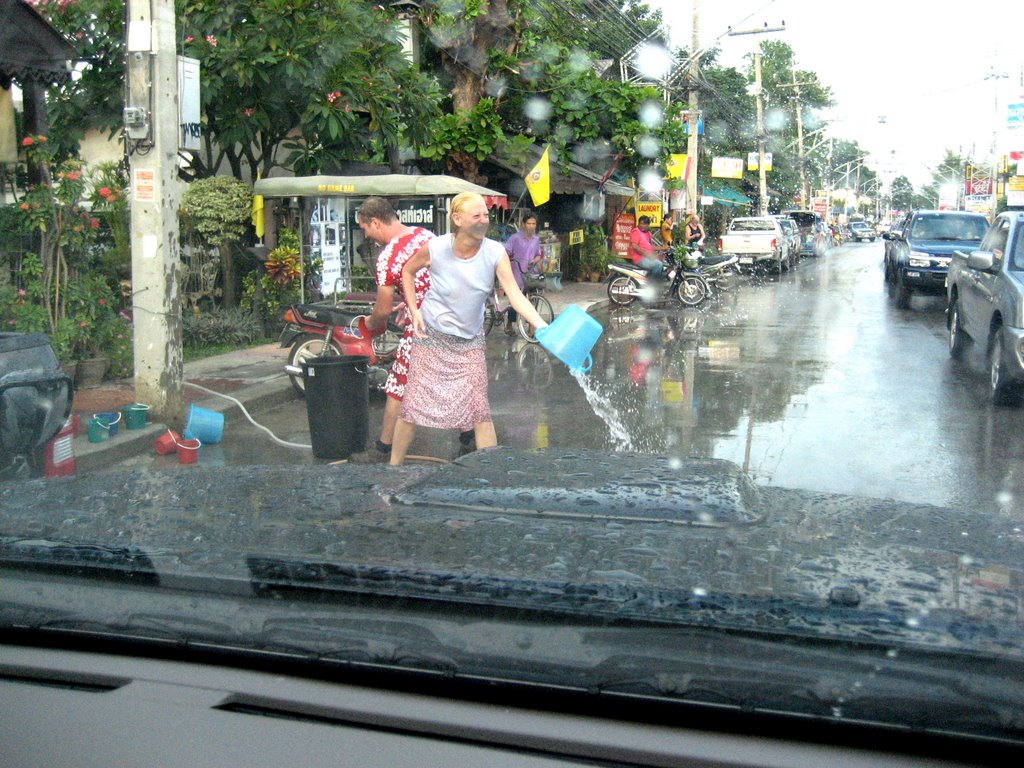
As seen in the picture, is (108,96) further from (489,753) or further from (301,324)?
(489,753)

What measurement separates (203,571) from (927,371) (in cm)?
1148

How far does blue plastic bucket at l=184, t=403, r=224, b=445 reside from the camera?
8297 millimetres

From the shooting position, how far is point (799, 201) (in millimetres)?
90000

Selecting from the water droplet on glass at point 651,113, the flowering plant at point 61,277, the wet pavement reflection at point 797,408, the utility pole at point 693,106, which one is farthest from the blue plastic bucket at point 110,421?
the utility pole at point 693,106

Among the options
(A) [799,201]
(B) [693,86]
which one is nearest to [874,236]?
(A) [799,201]

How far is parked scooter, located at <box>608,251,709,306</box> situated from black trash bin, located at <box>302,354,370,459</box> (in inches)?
541

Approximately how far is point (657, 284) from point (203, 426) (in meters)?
13.8

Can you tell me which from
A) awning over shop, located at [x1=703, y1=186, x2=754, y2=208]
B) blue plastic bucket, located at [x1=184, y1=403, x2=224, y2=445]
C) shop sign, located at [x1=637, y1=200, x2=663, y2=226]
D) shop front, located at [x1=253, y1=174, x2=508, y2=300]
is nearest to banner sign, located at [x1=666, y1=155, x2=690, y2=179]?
shop sign, located at [x1=637, y1=200, x2=663, y2=226]

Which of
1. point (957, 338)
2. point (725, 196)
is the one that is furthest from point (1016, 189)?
point (957, 338)

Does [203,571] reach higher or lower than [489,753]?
higher

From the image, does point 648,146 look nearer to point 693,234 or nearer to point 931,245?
point 693,234

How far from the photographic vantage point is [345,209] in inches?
588

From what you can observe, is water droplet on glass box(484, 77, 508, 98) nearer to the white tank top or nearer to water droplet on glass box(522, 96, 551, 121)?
water droplet on glass box(522, 96, 551, 121)

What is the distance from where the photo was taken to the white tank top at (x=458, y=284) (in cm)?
598
